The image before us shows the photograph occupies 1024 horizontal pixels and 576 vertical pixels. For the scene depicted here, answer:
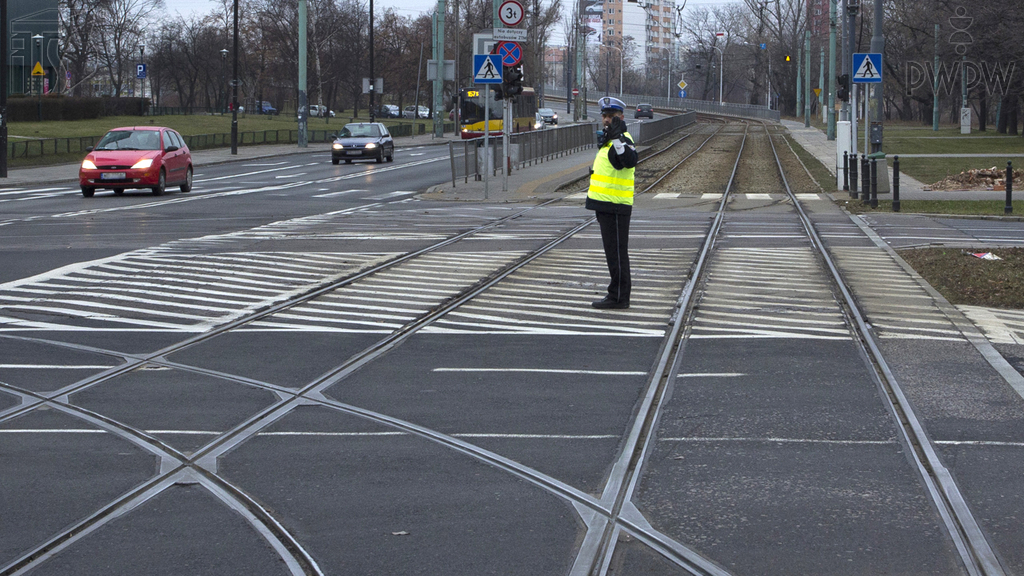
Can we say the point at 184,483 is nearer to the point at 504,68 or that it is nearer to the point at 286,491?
the point at 286,491

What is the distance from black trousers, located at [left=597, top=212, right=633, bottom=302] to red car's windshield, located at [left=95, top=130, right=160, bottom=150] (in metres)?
19.1

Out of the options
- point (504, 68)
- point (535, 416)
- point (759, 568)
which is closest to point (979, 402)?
point (535, 416)

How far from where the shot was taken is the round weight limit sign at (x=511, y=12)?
2655 centimetres

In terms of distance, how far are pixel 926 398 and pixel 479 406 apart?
107 inches

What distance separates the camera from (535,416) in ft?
22.6

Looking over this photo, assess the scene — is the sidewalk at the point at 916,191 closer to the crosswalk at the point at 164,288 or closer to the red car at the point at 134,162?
the crosswalk at the point at 164,288

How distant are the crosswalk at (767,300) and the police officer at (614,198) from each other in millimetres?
784

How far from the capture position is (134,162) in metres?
26.9

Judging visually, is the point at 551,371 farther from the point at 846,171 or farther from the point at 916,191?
A: the point at 916,191

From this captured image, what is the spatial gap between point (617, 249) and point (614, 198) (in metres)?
0.46

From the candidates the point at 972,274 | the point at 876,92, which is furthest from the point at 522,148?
the point at 972,274

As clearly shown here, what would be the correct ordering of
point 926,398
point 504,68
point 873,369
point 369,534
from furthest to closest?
point 504,68, point 873,369, point 926,398, point 369,534

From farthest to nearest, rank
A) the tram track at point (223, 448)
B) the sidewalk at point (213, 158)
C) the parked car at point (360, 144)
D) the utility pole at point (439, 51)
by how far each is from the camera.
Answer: the utility pole at point (439, 51)
the parked car at point (360, 144)
the sidewalk at point (213, 158)
the tram track at point (223, 448)

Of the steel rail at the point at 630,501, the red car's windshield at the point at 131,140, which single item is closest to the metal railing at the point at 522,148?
the red car's windshield at the point at 131,140
